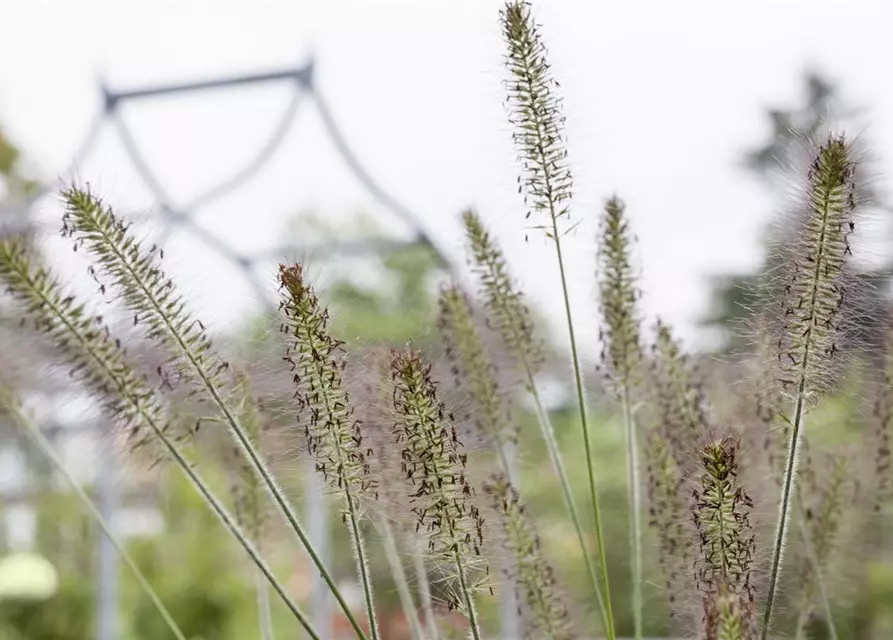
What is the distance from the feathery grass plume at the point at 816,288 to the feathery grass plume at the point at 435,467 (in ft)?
0.36

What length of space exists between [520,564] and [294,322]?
0.18m

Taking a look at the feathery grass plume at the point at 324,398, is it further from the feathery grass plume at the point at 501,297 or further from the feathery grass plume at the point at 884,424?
the feathery grass plume at the point at 884,424

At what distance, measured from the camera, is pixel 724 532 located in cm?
38

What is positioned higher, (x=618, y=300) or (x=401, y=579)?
(x=618, y=300)

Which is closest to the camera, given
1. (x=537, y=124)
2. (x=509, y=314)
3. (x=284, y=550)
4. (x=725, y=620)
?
(x=725, y=620)

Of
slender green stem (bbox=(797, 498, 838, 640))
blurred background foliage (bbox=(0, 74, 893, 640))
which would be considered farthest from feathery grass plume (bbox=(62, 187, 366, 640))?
blurred background foliage (bbox=(0, 74, 893, 640))

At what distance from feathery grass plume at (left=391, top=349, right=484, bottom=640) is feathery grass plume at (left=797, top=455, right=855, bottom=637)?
22 centimetres

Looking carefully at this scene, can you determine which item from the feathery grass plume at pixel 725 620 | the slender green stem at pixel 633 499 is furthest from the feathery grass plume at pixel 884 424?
the feathery grass plume at pixel 725 620

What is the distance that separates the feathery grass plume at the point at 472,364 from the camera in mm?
549

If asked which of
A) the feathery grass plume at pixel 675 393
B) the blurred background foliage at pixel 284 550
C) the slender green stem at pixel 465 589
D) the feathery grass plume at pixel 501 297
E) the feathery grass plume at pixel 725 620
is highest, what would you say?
the blurred background foliage at pixel 284 550

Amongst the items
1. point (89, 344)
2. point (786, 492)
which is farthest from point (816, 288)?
point (89, 344)

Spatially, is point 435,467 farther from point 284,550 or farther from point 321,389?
point 284,550

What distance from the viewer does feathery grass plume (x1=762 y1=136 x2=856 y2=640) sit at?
1.28 ft

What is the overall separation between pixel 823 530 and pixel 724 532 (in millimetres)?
211
